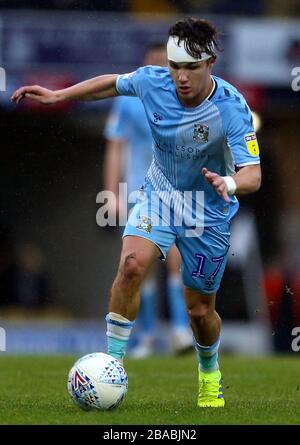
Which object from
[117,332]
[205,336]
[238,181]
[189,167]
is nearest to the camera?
[238,181]

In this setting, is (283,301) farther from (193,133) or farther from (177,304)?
(193,133)

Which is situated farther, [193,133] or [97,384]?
[193,133]

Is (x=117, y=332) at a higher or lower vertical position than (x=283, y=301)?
higher

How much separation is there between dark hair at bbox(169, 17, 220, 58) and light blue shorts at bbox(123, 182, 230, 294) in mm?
934

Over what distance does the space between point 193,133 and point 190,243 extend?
0.64 m

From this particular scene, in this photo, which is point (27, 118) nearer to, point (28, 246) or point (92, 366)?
point (28, 246)

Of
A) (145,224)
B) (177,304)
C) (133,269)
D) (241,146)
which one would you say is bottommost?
(177,304)

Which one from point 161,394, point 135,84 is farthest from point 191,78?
point 161,394

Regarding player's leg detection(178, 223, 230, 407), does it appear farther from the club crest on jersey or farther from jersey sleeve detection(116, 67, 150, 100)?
jersey sleeve detection(116, 67, 150, 100)

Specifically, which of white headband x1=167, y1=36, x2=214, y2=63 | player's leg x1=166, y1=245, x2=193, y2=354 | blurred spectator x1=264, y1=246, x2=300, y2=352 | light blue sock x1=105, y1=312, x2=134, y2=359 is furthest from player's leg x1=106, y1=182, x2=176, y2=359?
blurred spectator x1=264, y1=246, x2=300, y2=352

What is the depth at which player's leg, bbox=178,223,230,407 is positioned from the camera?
6.49m

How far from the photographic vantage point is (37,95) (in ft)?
21.7

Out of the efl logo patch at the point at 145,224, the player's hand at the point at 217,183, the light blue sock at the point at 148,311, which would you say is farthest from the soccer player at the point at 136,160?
the player's hand at the point at 217,183

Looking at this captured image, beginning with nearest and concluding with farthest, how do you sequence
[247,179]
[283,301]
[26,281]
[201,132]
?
[247,179] < [201,132] < [283,301] < [26,281]
